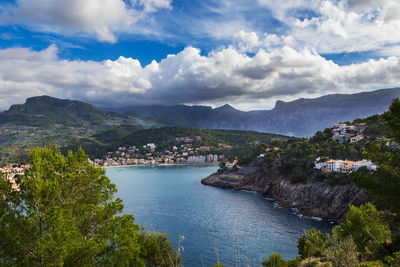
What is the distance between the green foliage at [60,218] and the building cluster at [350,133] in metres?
58.2

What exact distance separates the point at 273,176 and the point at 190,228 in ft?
92.9

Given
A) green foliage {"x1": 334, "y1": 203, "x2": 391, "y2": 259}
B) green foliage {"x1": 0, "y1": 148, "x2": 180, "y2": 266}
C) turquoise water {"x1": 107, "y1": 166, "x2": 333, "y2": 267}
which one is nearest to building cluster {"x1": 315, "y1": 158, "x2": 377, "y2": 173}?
turquoise water {"x1": 107, "y1": 166, "x2": 333, "y2": 267}

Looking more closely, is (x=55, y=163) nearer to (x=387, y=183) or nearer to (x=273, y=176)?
(x=387, y=183)

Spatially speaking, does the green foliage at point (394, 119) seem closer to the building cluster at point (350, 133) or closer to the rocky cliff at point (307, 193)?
the rocky cliff at point (307, 193)

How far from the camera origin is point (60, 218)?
8.00 m

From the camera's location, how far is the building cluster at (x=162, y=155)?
139500mm

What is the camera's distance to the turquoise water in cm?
2830

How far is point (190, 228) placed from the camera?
124 feet

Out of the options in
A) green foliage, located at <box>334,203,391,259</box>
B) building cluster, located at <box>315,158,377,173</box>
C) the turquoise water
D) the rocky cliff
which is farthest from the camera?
building cluster, located at <box>315,158,377,173</box>

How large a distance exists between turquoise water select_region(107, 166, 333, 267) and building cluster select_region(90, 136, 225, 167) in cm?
7257

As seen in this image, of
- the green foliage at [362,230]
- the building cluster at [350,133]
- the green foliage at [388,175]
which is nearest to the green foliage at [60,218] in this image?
the green foliage at [388,175]

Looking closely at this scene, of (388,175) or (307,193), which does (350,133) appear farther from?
(388,175)

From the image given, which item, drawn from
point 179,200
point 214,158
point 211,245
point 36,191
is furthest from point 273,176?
point 214,158

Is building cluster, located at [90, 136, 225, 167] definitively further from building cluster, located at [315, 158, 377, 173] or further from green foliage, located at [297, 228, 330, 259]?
green foliage, located at [297, 228, 330, 259]
